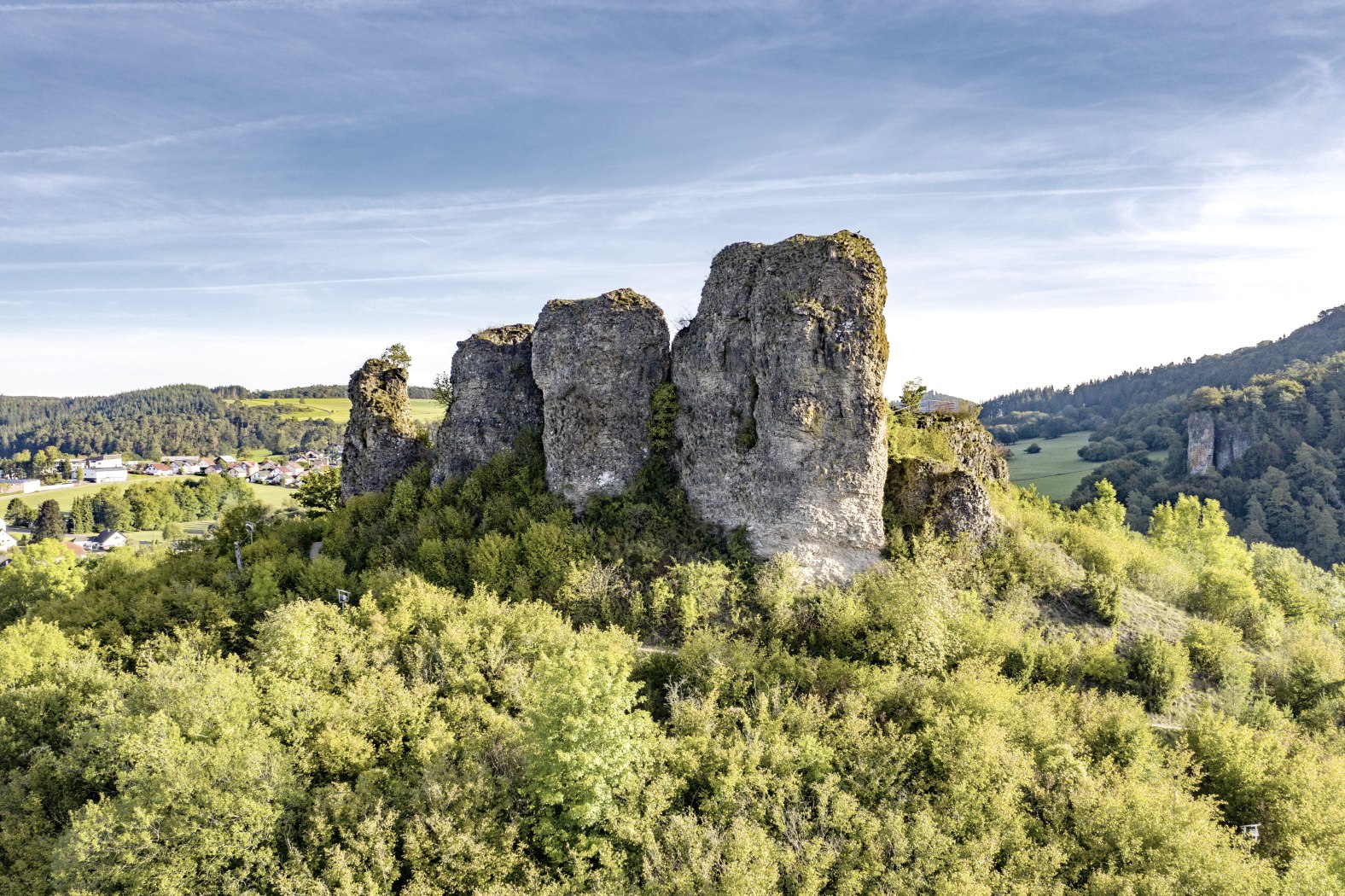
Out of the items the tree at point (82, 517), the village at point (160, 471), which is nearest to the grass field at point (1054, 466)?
the village at point (160, 471)

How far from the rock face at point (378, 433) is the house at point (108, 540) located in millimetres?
91244

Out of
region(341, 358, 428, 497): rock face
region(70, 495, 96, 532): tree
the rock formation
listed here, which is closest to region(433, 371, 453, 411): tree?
region(341, 358, 428, 497): rock face

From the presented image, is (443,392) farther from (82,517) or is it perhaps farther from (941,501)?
(82,517)

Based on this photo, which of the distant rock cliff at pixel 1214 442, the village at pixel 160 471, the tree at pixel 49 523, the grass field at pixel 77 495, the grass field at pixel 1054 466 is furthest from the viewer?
the village at pixel 160 471

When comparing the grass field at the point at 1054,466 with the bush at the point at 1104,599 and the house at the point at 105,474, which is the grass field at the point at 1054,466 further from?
the house at the point at 105,474

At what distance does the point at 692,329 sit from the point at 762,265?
172 inches

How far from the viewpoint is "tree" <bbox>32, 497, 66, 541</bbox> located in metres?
111

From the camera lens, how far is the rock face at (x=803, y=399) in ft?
82.7

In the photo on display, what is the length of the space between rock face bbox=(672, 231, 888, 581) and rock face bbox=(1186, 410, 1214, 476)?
314 feet

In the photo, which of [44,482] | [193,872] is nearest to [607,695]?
[193,872]

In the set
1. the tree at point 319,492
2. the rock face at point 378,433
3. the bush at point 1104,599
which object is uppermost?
the rock face at point 378,433

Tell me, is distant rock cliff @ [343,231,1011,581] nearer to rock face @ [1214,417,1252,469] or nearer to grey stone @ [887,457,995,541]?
grey stone @ [887,457,995,541]

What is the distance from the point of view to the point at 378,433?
118 ft

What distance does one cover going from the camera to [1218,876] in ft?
51.8
